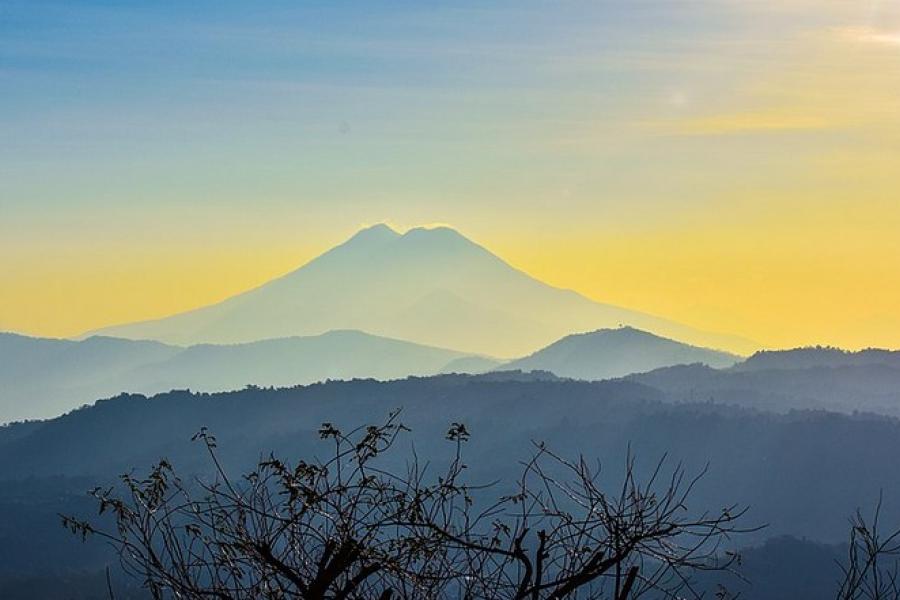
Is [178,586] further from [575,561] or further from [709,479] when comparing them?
[709,479]

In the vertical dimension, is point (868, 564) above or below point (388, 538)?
below

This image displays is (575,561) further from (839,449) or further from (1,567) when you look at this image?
(839,449)

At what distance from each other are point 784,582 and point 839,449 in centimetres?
7149

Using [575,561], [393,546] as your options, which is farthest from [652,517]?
[393,546]

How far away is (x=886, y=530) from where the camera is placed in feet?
511

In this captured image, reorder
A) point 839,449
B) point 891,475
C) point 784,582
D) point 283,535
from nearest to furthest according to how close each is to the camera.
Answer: point 283,535
point 784,582
point 891,475
point 839,449

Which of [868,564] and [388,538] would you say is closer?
[388,538]

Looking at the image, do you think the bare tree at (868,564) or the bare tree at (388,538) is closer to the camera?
the bare tree at (388,538)

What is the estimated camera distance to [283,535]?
24.2 feet

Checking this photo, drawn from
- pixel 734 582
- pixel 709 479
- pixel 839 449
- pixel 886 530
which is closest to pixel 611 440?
pixel 709 479

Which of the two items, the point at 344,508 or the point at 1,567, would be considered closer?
the point at 344,508

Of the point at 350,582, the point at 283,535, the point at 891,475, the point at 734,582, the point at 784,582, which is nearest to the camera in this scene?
the point at 350,582

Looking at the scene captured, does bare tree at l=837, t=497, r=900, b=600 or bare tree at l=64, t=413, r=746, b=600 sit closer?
bare tree at l=64, t=413, r=746, b=600

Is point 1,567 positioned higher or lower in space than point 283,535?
lower
